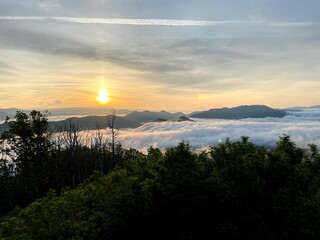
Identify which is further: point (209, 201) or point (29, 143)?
point (29, 143)

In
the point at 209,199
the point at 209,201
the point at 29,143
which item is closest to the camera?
the point at 209,199

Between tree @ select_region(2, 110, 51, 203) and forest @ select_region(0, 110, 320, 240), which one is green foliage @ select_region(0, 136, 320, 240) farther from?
tree @ select_region(2, 110, 51, 203)

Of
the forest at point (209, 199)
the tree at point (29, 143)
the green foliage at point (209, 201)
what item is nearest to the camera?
the forest at point (209, 199)

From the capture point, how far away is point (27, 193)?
8762cm

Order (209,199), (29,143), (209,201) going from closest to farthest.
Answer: (209,199) → (209,201) → (29,143)

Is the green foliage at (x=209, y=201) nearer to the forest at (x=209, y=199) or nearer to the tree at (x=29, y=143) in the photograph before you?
the forest at (x=209, y=199)

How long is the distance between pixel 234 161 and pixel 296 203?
9559 millimetres

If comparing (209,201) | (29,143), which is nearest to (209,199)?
(209,201)

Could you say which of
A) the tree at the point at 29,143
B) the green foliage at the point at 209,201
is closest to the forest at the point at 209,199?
the green foliage at the point at 209,201

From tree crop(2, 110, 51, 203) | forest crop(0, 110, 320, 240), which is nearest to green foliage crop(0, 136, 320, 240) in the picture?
forest crop(0, 110, 320, 240)

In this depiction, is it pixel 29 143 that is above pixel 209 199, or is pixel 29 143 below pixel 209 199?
above

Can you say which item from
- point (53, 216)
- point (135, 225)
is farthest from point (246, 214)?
point (53, 216)

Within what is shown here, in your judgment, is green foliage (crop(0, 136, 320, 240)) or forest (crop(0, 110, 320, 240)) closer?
forest (crop(0, 110, 320, 240))

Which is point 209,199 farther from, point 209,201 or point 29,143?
point 29,143
